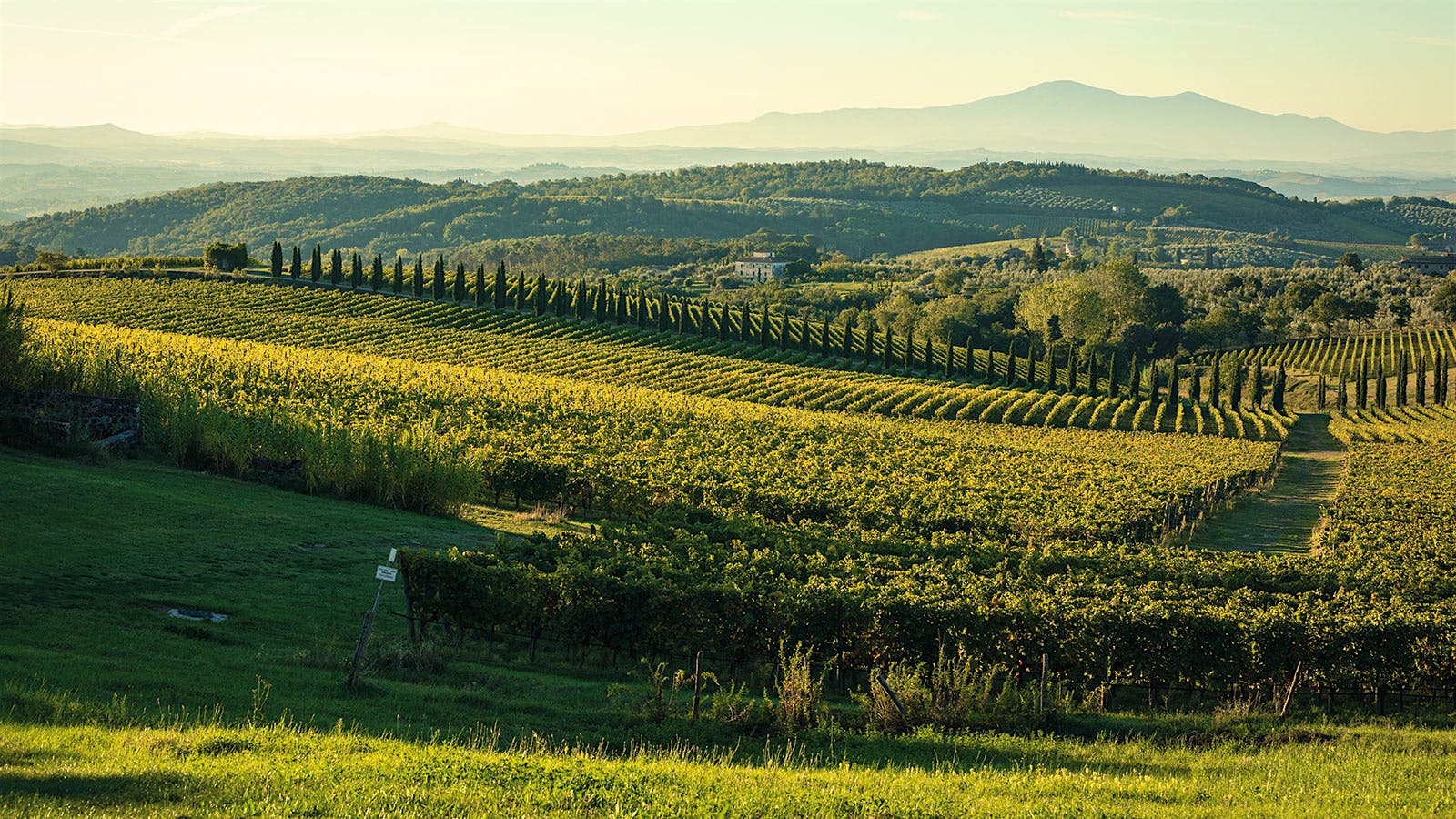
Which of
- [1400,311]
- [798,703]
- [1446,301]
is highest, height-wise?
[1446,301]

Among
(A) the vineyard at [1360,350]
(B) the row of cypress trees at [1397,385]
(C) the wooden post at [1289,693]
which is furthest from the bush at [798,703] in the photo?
(A) the vineyard at [1360,350]

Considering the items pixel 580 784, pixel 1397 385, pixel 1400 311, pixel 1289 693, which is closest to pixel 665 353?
pixel 1397 385

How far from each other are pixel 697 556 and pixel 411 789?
15.2m

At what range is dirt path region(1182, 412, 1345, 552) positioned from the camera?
168 ft

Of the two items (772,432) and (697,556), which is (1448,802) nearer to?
(697,556)

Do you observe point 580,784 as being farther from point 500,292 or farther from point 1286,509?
point 500,292

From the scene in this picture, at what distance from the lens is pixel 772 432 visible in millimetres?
62312

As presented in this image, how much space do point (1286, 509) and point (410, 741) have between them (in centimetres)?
5707

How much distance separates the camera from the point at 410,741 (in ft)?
52.3

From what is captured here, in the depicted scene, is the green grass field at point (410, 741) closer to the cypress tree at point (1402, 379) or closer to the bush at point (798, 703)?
the bush at point (798, 703)

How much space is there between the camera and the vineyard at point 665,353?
3770 inches

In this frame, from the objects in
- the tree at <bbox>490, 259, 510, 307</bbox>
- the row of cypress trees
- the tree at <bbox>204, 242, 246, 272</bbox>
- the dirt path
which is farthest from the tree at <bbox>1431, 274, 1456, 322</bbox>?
the tree at <bbox>204, 242, 246, 272</bbox>

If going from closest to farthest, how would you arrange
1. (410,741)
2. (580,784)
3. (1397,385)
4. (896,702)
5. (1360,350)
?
1. (580,784)
2. (410,741)
3. (896,702)
4. (1397,385)
5. (1360,350)

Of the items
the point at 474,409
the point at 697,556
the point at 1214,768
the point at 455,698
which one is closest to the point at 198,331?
the point at 474,409
